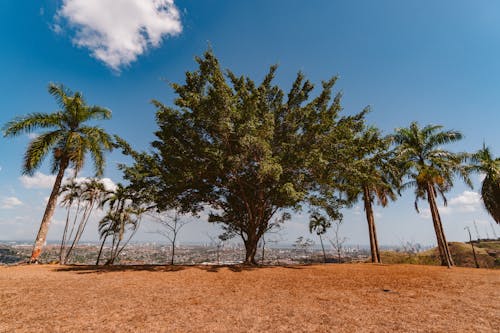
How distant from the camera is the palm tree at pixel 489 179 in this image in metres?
19.8

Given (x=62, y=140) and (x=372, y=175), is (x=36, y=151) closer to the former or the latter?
(x=62, y=140)

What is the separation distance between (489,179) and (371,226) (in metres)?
11.3

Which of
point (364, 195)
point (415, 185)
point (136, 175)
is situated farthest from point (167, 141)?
point (415, 185)

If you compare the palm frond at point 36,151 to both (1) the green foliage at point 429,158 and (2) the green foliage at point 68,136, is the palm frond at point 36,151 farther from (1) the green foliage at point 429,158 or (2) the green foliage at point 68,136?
(1) the green foliage at point 429,158

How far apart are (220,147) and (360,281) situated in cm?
1000

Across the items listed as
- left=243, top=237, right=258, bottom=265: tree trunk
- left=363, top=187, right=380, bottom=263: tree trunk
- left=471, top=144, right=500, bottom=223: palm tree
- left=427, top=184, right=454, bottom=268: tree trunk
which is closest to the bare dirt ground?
left=243, top=237, right=258, bottom=265: tree trunk

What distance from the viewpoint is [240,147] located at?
13.7 m

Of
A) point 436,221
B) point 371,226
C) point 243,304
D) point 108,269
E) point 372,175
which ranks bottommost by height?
point 243,304

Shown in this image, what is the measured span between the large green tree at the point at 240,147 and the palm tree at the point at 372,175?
1703mm

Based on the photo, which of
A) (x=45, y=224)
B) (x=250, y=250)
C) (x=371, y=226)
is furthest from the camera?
(x=371, y=226)

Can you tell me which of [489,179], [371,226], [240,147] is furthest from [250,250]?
[489,179]

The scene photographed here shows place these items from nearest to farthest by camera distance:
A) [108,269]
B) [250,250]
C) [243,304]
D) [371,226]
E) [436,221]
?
[243,304] → [108,269] → [250,250] → [436,221] → [371,226]

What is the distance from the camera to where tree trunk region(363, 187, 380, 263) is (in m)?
19.6

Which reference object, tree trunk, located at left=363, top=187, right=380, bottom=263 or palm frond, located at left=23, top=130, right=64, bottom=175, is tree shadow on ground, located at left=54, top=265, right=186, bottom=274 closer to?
palm frond, located at left=23, top=130, right=64, bottom=175
